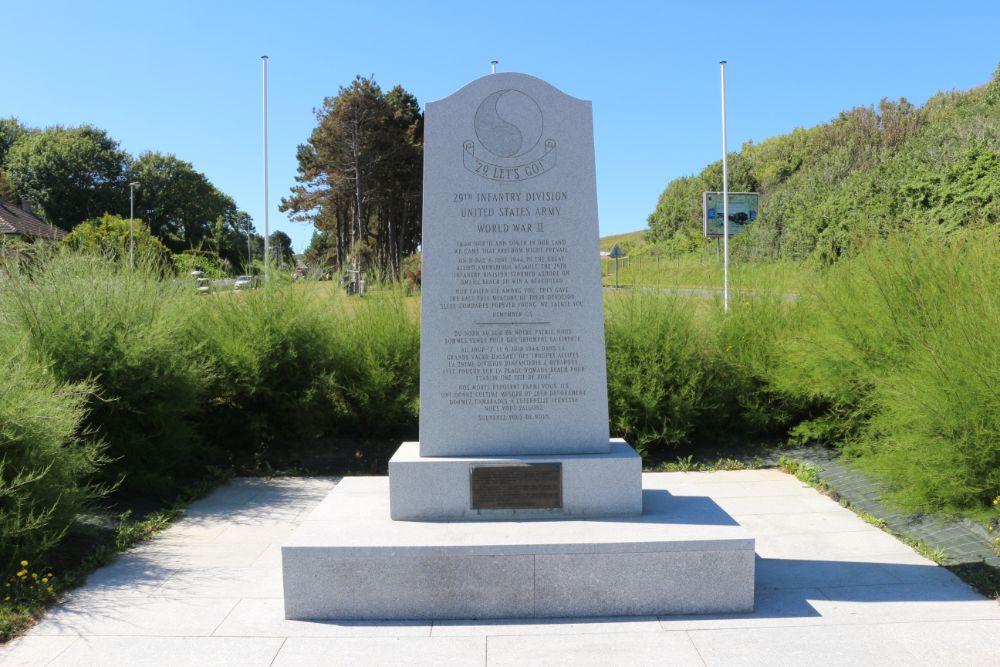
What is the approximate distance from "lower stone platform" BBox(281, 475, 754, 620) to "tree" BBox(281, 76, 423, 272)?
2482 cm

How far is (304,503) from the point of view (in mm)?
6430

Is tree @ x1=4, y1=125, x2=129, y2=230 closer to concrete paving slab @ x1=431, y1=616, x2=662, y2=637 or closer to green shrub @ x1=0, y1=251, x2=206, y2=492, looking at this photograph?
green shrub @ x1=0, y1=251, x2=206, y2=492

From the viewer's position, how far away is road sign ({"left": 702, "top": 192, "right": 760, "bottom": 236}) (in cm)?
1109

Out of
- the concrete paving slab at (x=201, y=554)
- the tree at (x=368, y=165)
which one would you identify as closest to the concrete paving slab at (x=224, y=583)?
the concrete paving slab at (x=201, y=554)

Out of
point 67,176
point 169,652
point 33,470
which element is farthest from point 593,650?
point 67,176

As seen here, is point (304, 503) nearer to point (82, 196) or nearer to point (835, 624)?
point (835, 624)

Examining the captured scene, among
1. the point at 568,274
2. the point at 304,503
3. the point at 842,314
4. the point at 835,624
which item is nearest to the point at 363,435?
the point at 304,503

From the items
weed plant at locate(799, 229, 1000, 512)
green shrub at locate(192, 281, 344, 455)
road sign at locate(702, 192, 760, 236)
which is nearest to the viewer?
weed plant at locate(799, 229, 1000, 512)

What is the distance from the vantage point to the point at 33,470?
14.6 ft

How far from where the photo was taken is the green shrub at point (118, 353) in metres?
6.15

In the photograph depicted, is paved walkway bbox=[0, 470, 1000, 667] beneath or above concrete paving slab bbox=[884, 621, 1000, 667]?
above

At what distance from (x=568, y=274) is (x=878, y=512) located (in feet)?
10.4

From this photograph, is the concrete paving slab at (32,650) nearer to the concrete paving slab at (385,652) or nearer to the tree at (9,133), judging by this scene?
the concrete paving slab at (385,652)

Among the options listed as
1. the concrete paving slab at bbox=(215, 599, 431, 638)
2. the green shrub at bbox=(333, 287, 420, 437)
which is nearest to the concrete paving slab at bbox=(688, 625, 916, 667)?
the concrete paving slab at bbox=(215, 599, 431, 638)
